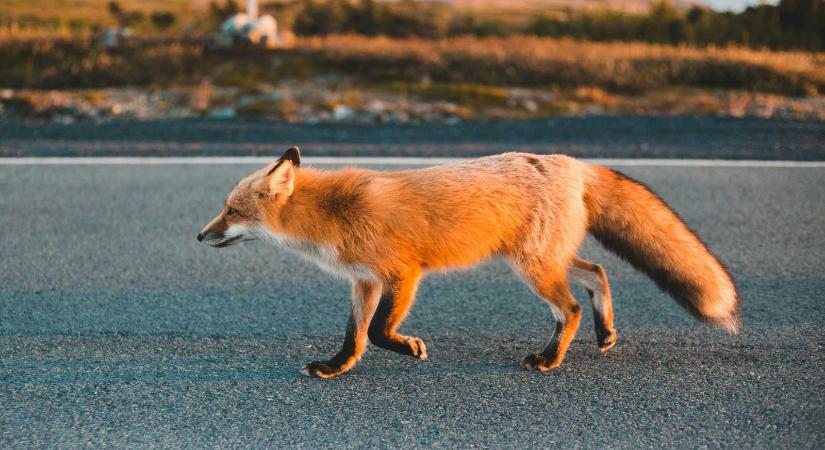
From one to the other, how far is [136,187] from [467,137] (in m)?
3.87

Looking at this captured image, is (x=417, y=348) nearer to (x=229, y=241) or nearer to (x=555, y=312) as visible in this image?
(x=555, y=312)

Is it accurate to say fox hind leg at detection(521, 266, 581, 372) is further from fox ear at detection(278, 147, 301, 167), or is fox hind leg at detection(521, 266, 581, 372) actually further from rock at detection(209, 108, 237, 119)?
rock at detection(209, 108, 237, 119)

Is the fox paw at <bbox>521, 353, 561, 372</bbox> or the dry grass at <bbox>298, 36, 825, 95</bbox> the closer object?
the fox paw at <bbox>521, 353, 561, 372</bbox>

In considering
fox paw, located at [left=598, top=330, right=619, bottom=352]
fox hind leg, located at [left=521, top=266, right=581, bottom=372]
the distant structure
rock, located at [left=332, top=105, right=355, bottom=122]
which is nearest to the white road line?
rock, located at [left=332, top=105, right=355, bottom=122]

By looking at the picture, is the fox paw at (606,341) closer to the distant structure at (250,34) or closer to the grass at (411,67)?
the grass at (411,67)

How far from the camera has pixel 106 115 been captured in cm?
1099

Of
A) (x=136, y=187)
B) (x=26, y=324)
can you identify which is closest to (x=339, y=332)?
(x=26, y=324)

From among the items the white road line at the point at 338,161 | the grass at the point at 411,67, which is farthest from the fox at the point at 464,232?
the grass at the point at 411,67

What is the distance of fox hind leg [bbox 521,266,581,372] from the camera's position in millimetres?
4023

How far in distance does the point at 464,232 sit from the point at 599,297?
90cm

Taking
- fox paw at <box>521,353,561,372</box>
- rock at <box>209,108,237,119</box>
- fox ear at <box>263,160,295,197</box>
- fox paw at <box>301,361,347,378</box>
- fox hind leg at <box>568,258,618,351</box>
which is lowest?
rock at <box>209,108,237,119</box>

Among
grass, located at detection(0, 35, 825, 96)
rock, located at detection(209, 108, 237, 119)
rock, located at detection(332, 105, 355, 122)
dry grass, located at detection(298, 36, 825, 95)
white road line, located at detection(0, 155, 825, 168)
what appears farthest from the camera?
dry grass, located at detection(298, 36, 825, 95)

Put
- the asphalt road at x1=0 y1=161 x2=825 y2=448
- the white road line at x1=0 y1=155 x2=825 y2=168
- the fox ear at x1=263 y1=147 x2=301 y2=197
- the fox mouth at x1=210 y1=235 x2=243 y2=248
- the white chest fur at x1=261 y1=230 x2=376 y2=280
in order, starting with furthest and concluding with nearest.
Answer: the white road line at x1=0 y1=155 x2=825 y2=168, the fox mouth at x1=210 y1=235 x2=243 y2=248, the fox ear at x1=263 y1=147 x2=301 y2=197, the white chest fur at x1=261 y1=230 x2=376 y2=280, the asphalt road at x1=0 y1=161 x2=825 y2=448

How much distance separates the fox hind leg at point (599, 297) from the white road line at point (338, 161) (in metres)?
3.82
